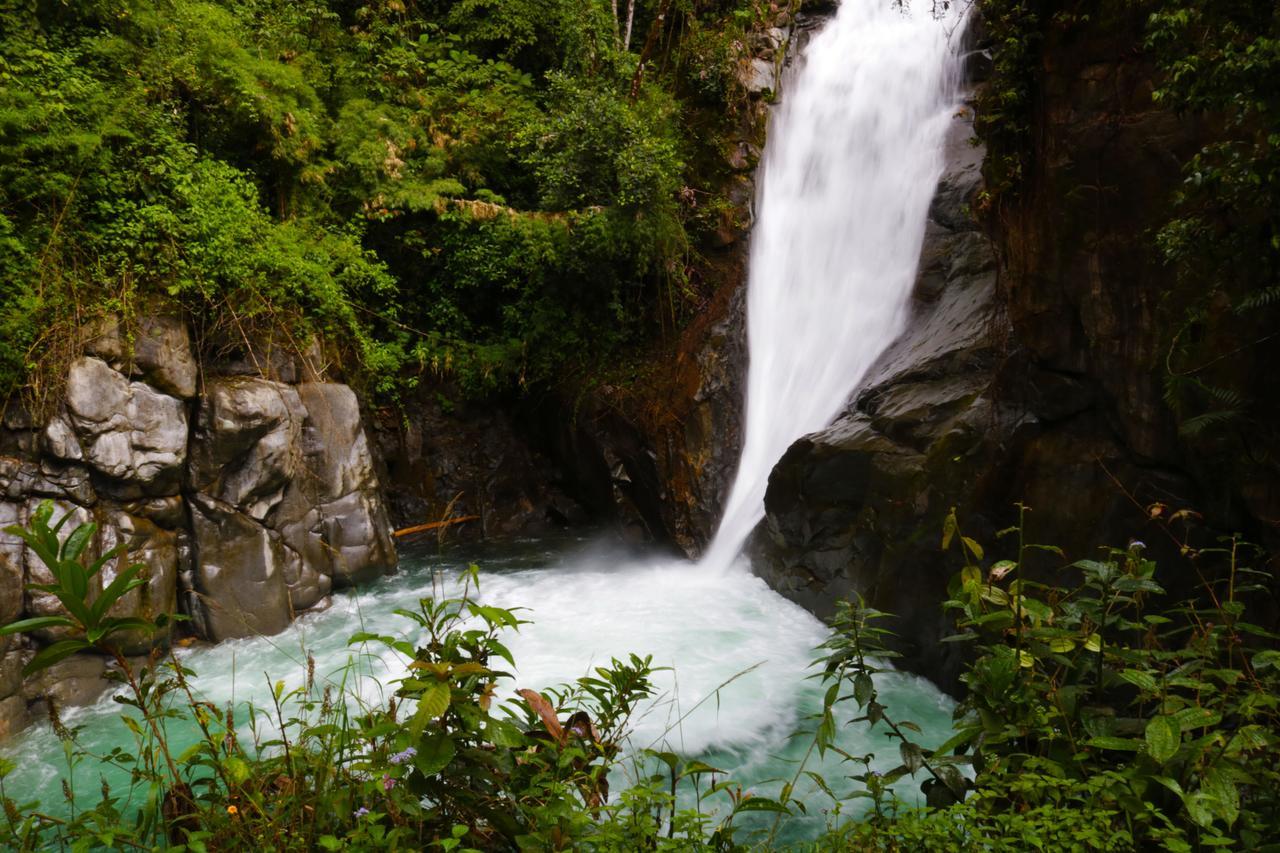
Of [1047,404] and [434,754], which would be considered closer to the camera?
[434,754]

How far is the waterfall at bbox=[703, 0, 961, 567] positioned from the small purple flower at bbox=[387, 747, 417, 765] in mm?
5676

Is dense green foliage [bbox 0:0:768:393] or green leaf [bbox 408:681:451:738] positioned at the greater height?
dense green foliage [bbox 0:0:768:393]

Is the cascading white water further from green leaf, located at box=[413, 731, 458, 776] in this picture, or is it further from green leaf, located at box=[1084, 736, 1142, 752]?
green leaf, located at box=[413, 731, 458, 776]

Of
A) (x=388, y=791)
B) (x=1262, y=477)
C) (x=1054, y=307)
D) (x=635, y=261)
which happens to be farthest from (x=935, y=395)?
(x=388, y=791)

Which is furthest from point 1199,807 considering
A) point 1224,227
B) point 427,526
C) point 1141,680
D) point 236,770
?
point 427,526

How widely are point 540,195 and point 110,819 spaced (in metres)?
8.10

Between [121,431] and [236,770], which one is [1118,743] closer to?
[236,770]

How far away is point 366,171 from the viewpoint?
8570 millimetres

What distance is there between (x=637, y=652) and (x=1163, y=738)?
4165mm

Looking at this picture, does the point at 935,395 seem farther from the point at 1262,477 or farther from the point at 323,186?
the point at 323,186

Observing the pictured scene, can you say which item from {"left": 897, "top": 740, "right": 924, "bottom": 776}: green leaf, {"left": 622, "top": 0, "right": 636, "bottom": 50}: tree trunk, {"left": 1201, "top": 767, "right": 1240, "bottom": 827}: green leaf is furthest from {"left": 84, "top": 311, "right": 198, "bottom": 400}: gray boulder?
{"left": 622, "top": 0, "right": 636, "bottom": 50}: tree trunk

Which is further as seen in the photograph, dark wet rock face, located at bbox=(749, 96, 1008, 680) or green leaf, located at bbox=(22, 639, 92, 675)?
dark wet rock face, located at bbox=(749, 96, 1008, 680)

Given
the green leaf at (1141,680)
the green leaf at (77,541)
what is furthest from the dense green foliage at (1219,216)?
the green leaf at (77,541)

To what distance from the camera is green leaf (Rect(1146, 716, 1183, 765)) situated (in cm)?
178
